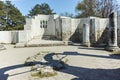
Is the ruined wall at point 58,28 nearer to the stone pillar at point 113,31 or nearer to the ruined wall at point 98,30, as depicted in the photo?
the ruined wall at point 98,30

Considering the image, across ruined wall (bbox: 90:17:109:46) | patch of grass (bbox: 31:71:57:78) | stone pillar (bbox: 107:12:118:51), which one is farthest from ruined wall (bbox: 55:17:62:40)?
patch of grass (bbox: 31:71:57:78)

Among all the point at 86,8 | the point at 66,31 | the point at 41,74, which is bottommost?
the point at 41,74

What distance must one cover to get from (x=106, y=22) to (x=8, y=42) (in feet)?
38.7

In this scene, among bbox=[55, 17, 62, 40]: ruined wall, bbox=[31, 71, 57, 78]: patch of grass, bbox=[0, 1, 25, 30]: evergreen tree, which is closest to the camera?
bbox=[31, 71, 57, 78]: patch of grass

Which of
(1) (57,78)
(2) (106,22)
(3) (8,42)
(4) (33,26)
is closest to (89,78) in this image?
(1) (57,78)

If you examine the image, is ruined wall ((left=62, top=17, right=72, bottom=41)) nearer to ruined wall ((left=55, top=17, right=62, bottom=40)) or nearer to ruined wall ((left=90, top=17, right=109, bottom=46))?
ruined wall ((left=55, top=17, right=62, bottom=40))

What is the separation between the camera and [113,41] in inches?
684

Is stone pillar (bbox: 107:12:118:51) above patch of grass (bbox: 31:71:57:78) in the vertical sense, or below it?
above

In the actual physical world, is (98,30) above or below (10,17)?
below

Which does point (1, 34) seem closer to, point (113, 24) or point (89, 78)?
point (113, 24)

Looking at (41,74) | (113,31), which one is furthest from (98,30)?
(41,74)

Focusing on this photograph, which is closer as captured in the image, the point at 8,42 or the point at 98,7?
the point at 8,42

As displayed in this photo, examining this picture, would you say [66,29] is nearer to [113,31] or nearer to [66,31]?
[66,31]

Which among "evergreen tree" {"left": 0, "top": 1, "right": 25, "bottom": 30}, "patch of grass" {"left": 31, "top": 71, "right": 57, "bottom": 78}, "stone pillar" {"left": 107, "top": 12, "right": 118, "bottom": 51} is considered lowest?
"patch of grass" {"left": 31, "top": 71, "right": 57, "bottom": 78}
